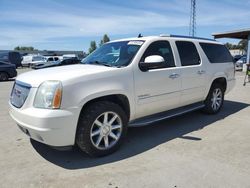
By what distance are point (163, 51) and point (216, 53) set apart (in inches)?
85.4

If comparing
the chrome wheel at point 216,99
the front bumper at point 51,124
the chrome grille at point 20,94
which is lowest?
the chrome wheel at point 216,99

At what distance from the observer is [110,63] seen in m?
4.40

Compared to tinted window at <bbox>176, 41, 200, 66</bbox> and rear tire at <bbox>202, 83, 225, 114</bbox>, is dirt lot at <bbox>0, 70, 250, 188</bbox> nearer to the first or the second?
rear tire at <bbox>202, 83, 225, 114</bbox>

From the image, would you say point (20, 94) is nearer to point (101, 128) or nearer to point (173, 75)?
point (101, 128)

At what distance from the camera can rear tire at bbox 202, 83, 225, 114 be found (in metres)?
6.23

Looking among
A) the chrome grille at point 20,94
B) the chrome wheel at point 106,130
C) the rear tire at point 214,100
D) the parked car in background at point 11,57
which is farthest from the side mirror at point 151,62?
the parked car in background at point 11,57

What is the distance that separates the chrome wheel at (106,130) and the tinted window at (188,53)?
2.02m

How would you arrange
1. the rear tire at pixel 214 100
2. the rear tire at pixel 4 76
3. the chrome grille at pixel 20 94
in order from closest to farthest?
the chrome grille at pixel 20 94, the rear tire at pixel 214 100, the rear tire at pixel 4 76

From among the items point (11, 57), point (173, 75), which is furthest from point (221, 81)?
point (11, 57)

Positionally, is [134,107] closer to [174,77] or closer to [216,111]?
[174,77]

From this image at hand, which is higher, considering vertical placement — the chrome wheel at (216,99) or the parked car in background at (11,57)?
the parked car in background at (11,57)

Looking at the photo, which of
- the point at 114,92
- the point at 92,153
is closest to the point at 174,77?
the point at 114,92

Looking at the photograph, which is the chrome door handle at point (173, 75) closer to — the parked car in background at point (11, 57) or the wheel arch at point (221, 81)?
the wheel arch at point (221, 81)

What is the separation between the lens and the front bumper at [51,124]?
130 inches
